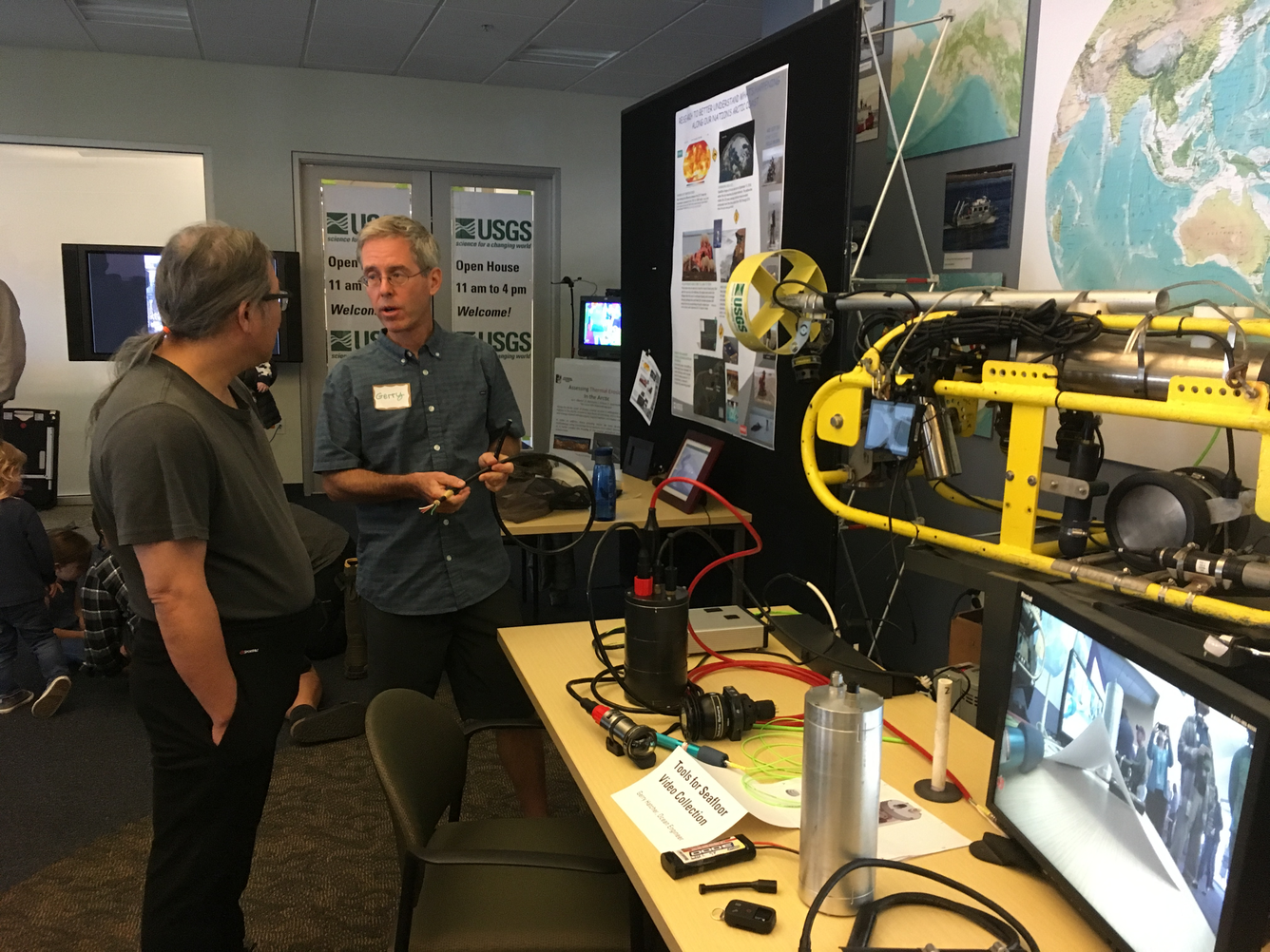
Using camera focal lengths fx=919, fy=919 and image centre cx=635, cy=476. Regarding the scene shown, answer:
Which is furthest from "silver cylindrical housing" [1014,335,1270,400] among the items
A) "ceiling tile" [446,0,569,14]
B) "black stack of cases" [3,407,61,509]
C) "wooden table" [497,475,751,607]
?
"black stack of cases" [3,407,61,509]

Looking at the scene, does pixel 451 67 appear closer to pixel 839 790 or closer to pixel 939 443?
pixel 939 443

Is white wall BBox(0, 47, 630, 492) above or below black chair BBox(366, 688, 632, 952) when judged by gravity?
above

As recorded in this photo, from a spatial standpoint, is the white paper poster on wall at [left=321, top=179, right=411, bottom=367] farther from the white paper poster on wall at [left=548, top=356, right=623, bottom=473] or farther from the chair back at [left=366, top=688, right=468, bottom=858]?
the chair back at [left=366, top=688, right=468, bottom=858]

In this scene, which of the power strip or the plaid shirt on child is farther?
the plaid shirt on child

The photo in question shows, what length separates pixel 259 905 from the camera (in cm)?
212

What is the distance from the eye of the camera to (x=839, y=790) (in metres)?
0.96

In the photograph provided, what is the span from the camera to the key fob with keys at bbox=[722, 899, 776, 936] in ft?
3.23

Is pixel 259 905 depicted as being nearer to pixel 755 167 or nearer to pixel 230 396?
pixel 230 396

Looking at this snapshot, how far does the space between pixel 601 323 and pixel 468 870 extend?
4.89 m

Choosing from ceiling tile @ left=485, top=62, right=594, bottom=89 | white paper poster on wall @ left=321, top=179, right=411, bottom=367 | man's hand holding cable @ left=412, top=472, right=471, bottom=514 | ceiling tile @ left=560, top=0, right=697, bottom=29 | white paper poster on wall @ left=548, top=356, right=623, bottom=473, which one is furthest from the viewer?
white paper poster on wall @ left=321, top=179, right=411, bottom=367

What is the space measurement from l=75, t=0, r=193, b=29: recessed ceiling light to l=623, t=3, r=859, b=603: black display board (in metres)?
2.84

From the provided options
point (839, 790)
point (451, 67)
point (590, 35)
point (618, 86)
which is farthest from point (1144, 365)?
point (618, 86)

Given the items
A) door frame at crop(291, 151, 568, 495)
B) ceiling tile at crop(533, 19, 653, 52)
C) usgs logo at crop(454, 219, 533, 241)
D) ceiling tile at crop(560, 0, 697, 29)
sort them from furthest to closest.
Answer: usgs logo at crop(454, 219, 533, 241), door frame at crop(291, 151, 568, 495), ceiling tile at crop(533, 19, 653, 52), ceiling tile at crop(560, 0, 697, 29)

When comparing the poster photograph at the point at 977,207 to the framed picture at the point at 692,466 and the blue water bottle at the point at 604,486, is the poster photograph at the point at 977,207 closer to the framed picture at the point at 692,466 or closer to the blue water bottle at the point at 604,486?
the framed picture at the point at 692,466
